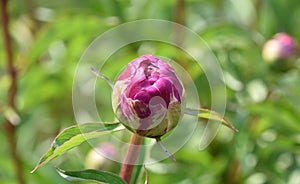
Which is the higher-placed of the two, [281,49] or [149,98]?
[149,98]

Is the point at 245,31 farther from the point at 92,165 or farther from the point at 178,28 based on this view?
the point at 92,165

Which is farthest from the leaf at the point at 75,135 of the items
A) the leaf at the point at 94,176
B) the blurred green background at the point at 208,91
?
→ the blurred green background at the point at 208,91

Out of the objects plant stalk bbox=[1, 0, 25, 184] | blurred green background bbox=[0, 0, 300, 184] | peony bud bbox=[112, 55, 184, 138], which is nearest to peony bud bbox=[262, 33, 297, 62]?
blurred green background bbox=[0, 0, 300, 184]

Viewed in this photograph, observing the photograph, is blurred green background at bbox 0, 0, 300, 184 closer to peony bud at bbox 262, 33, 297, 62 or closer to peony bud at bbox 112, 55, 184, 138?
peony bud at bbox 262, 33, 297, 62

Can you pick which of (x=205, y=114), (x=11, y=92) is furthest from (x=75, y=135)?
(x=11, y=92)

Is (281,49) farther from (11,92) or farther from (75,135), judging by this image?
(75,135)
